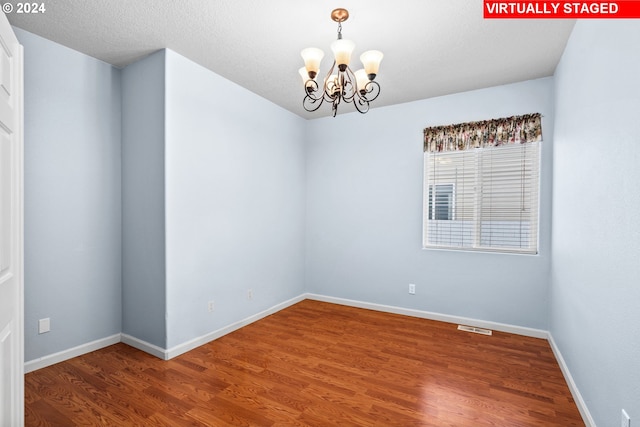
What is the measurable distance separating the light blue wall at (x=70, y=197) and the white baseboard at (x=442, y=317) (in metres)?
2.68

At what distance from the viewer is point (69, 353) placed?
2697 millimetres

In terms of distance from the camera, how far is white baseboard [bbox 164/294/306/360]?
2803 millimetres

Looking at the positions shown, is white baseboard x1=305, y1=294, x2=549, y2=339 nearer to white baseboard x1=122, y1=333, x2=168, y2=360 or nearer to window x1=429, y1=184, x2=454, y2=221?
window x1=429, y1=184, x2=454, y2=221

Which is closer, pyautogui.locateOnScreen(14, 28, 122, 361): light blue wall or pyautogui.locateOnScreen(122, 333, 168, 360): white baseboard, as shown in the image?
pyautogui.locateOnScreen(14, 28, 122, 361): light blue wall

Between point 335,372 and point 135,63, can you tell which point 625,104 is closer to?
point 335,372

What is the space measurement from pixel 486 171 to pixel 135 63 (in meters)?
3.80

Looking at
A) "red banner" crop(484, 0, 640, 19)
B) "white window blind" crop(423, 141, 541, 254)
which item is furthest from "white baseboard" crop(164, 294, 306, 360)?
"red banner" crop(484, 0, 640, 19)

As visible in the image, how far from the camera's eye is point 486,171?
356 centimetres

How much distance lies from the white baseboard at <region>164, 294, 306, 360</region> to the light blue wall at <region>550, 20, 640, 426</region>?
3.00 metres

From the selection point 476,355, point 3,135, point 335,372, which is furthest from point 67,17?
point 476,355

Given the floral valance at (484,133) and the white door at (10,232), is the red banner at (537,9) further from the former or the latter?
the white door at (10,232)

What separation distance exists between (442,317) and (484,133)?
2.20 metres

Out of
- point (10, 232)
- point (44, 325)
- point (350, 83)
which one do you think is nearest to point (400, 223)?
point (350, 83)

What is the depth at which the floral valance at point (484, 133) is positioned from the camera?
330 centimetres
